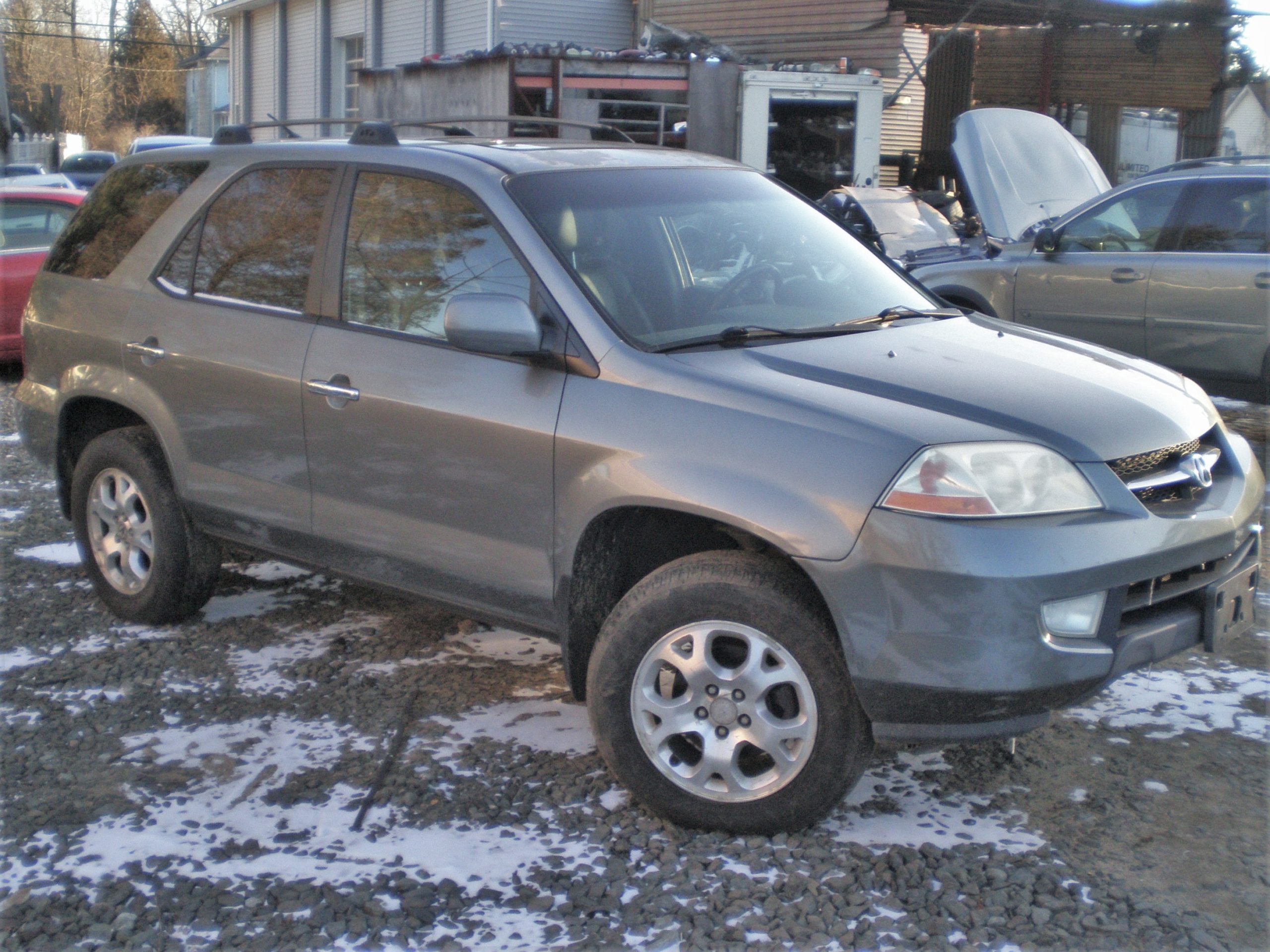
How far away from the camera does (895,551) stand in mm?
2859

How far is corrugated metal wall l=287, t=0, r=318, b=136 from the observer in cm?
2944

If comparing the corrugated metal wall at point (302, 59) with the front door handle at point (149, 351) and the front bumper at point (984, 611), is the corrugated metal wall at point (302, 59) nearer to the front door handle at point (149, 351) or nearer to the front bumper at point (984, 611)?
the front door handle at point (149, 351)

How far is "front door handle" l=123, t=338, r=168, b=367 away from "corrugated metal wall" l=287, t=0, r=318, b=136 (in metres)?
26.1

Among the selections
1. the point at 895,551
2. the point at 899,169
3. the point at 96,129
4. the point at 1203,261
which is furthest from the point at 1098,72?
the point at 96,129

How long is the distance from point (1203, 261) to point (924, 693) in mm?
5941

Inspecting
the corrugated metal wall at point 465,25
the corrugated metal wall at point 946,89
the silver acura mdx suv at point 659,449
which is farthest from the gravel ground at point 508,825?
the corrugated metal wall at point 465,25

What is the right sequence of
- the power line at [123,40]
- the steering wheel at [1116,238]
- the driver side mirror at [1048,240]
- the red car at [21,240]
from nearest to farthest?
1. the steering wheel at [1116,238]
2. the driver side mirror at [1048,240]
3. the red car at [21,240]
4. the power line at [123,40]

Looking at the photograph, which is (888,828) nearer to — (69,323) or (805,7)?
(69,323)

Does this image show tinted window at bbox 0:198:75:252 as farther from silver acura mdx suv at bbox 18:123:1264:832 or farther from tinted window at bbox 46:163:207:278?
silver acura mdx suv at bbox 18:123:1264:832

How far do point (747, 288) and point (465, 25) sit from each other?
21.4m

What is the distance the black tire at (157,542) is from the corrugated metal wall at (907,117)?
20314 millimetres

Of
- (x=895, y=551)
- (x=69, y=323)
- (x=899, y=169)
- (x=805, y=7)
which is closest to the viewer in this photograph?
(x=895, y=551)

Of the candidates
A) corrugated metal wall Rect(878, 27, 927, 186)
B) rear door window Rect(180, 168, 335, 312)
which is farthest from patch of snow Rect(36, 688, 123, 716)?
corrugated metal wall Rect(878, 27, 927, 186)

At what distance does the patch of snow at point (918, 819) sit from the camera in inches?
127
